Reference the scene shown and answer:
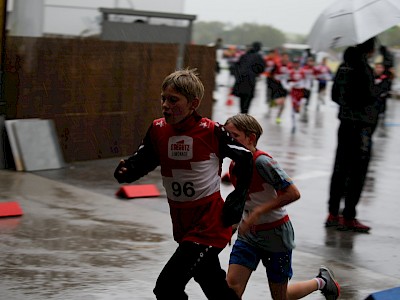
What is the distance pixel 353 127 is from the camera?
30.3 ft

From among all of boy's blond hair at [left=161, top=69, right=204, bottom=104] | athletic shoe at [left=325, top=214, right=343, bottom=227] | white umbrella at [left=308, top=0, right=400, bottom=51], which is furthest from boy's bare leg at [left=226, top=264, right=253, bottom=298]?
athletic shoe at [left=325, top=214, right=343, bottom=227]

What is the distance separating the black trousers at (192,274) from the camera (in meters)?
4.90

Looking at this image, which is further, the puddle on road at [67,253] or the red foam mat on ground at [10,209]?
the red foam mat on ground at [10,209]

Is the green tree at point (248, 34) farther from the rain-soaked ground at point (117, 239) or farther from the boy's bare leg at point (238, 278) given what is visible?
the boy's bare leg at point (238, 278)

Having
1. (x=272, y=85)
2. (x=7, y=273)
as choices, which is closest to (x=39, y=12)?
(x=7, y=273)

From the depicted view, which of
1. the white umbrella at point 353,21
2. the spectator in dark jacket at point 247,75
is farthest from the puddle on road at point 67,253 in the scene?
the spectator in dark jacket at point 247,75

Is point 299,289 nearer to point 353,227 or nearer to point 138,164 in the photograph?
point 138,164

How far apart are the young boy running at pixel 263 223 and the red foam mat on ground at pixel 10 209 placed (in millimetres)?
3907

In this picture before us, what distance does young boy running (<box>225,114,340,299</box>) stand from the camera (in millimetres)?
5371

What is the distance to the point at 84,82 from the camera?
1291 cm

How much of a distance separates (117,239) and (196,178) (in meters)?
3.25

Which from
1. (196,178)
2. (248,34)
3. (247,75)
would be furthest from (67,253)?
(248,34)

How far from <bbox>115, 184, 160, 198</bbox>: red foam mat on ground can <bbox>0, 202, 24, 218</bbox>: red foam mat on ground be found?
170cm

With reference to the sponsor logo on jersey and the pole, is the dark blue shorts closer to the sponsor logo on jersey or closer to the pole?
the sponsor logo on jersey
